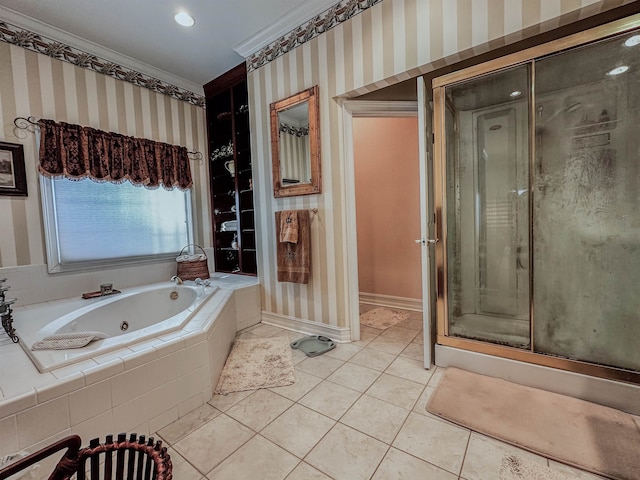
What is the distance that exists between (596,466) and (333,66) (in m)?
2.77

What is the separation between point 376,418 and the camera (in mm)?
1486

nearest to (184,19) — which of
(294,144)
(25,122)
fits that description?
(294,144)

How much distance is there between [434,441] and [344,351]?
1.00 meters

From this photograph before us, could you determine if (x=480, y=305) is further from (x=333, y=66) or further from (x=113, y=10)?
(x=113, y=10)

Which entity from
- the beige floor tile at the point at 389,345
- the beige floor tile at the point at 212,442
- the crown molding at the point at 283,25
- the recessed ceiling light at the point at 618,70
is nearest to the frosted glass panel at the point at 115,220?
the crown molding at the point at 283,25

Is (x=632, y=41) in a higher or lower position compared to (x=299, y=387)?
higher

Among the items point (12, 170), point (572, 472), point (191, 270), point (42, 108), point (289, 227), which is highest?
point (42, 108)

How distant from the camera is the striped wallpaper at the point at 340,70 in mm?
1598

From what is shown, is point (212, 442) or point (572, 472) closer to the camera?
point (572, 472)

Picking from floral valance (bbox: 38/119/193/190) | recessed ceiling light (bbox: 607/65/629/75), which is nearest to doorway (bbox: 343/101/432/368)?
recessed ceiling light (bbox: 607/65/629/75)

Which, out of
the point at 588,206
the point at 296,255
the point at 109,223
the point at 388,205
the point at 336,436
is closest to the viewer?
the point at 336,436

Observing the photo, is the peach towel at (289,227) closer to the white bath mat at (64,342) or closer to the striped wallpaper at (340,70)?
the striped wallpaper at (340,70)

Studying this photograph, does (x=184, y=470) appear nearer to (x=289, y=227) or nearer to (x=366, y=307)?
(x=289, y=227)

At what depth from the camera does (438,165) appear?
190cm
